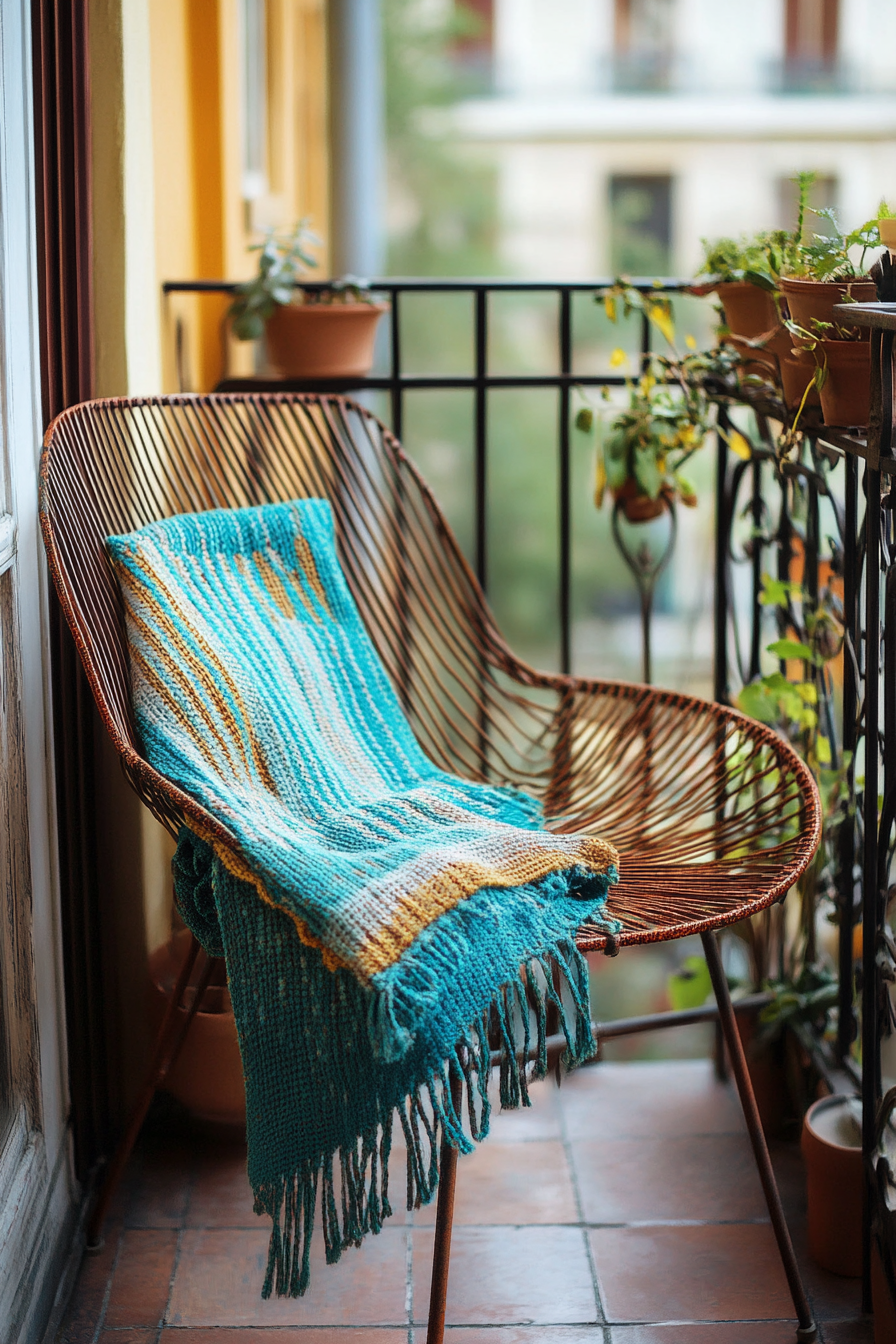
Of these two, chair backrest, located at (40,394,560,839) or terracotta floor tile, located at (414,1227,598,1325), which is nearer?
chair backrest, located at (40,394,560,839)

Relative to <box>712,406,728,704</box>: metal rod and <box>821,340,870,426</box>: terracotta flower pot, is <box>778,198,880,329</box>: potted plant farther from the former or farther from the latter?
<box>712,406,728,704</box>: metal rod

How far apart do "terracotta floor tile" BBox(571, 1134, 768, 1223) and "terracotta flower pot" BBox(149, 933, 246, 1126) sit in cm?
48

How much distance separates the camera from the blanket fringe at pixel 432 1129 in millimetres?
1106

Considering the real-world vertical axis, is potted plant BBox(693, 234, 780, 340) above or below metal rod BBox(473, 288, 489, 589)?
above

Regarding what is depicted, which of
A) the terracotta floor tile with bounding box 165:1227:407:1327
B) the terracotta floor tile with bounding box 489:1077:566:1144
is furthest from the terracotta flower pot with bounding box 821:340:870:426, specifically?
the terracotta floor tile with bounding box 165:1227:407:1327

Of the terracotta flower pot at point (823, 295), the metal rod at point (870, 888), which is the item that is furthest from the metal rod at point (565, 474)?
the metal rod at point (870, 888)

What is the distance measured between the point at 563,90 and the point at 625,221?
4.15 feet

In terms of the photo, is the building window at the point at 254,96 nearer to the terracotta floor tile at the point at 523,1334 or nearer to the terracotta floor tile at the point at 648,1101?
the terracotta floor tile at the point at 648,1101

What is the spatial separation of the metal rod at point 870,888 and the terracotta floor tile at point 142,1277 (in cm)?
81

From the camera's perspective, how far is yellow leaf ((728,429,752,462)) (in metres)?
1.85

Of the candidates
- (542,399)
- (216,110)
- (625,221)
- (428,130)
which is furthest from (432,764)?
(625,221)

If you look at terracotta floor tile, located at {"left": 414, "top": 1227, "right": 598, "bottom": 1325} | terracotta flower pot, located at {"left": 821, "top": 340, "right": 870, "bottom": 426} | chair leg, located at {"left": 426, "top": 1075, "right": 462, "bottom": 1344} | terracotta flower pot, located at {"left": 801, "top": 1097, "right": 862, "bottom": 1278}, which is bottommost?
terracotta floor tile, located at {"left": 414, "top": 1227, "right": 598, "bottom": 1325}

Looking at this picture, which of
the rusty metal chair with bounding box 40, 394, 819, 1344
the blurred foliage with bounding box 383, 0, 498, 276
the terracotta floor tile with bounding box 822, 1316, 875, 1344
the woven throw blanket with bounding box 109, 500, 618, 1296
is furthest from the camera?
the blurred foliage with bounding box 383, 0, 498, 276

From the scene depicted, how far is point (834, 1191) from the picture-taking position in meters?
1.50
